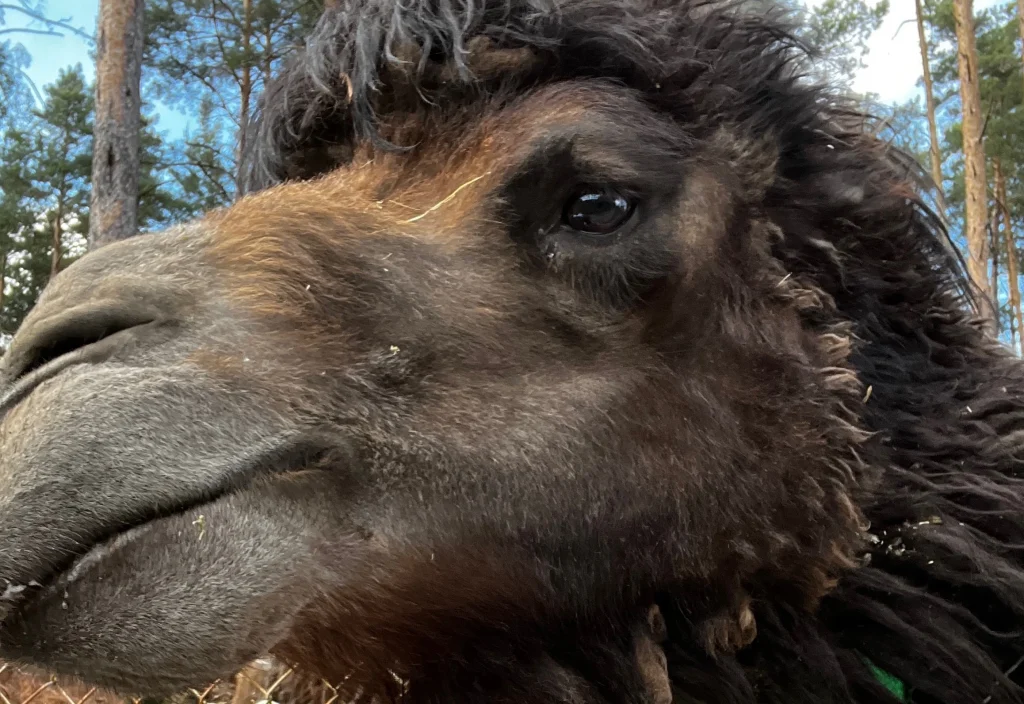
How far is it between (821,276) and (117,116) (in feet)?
32.9

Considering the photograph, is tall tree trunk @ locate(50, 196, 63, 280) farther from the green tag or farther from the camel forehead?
the green tag

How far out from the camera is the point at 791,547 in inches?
85.9

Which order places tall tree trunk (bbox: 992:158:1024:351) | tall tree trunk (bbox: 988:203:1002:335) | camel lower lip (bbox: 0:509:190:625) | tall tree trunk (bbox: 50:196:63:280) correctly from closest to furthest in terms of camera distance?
camel lower lip (bbox: 0:509:190:625) < tall tree trunk (bbox: 988:203:1002:335) < tall tree trunk (bbox: 50:196:63:280) < tall tree trunk (bbox: 992:158:1024:351)

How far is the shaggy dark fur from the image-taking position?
85.6 inches

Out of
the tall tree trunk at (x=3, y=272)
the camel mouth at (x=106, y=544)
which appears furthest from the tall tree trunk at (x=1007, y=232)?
the tall tree trunk at (x=3, y=272)

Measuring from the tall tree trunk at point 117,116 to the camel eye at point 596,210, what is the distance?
9.13m

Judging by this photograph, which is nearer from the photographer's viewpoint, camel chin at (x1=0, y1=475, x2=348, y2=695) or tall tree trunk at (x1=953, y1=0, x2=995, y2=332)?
camel chin at (x1=0, y1=475, x2=348, y2=695)

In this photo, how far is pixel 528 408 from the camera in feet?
6.46

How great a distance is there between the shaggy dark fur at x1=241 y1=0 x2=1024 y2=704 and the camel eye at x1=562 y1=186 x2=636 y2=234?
1.22 feet

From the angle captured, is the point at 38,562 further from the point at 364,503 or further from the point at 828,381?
the point at 828,381

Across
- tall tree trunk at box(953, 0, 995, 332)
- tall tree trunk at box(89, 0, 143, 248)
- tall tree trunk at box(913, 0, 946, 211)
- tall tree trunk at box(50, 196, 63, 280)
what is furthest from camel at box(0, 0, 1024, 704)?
tall tree trunk at box(50, 196, 63, 280)

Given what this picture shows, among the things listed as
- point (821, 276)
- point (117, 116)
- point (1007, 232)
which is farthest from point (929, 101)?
point (821, 276)

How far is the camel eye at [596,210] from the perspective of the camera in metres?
2.14

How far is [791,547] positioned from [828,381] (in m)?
0.46
